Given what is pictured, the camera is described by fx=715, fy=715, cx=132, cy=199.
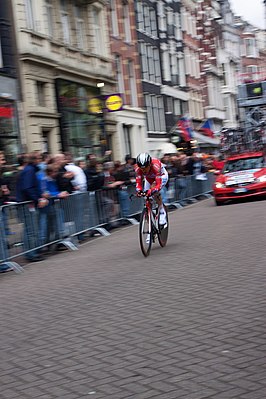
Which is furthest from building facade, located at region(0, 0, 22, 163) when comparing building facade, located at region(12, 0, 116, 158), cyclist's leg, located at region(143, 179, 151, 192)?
cyclist's leg, located at region(143, 179, 151, 192)

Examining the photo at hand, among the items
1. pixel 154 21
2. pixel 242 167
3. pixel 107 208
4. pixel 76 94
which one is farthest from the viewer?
pixel 154 21

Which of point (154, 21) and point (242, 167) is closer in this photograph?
point (242, 167)

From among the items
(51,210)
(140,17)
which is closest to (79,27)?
(140,17)

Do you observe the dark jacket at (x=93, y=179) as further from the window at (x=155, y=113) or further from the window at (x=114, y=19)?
the window at (x=155, y=113)

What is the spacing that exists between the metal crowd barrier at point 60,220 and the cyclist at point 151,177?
6.54ft

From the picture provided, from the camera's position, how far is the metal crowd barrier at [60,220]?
37.0ft

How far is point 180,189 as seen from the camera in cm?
2352

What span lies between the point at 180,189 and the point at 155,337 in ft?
58.5

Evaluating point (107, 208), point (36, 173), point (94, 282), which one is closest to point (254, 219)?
point (107, 208)

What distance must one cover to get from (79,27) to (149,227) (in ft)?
66.2

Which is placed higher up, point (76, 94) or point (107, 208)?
point (76, 94)

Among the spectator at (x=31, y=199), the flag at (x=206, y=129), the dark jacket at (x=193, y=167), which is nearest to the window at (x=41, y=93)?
the dark jacket at (x=193, y=167)

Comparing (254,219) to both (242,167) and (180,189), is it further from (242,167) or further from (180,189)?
(180,189)

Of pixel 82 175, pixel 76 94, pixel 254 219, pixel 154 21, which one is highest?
pixel 154 21
